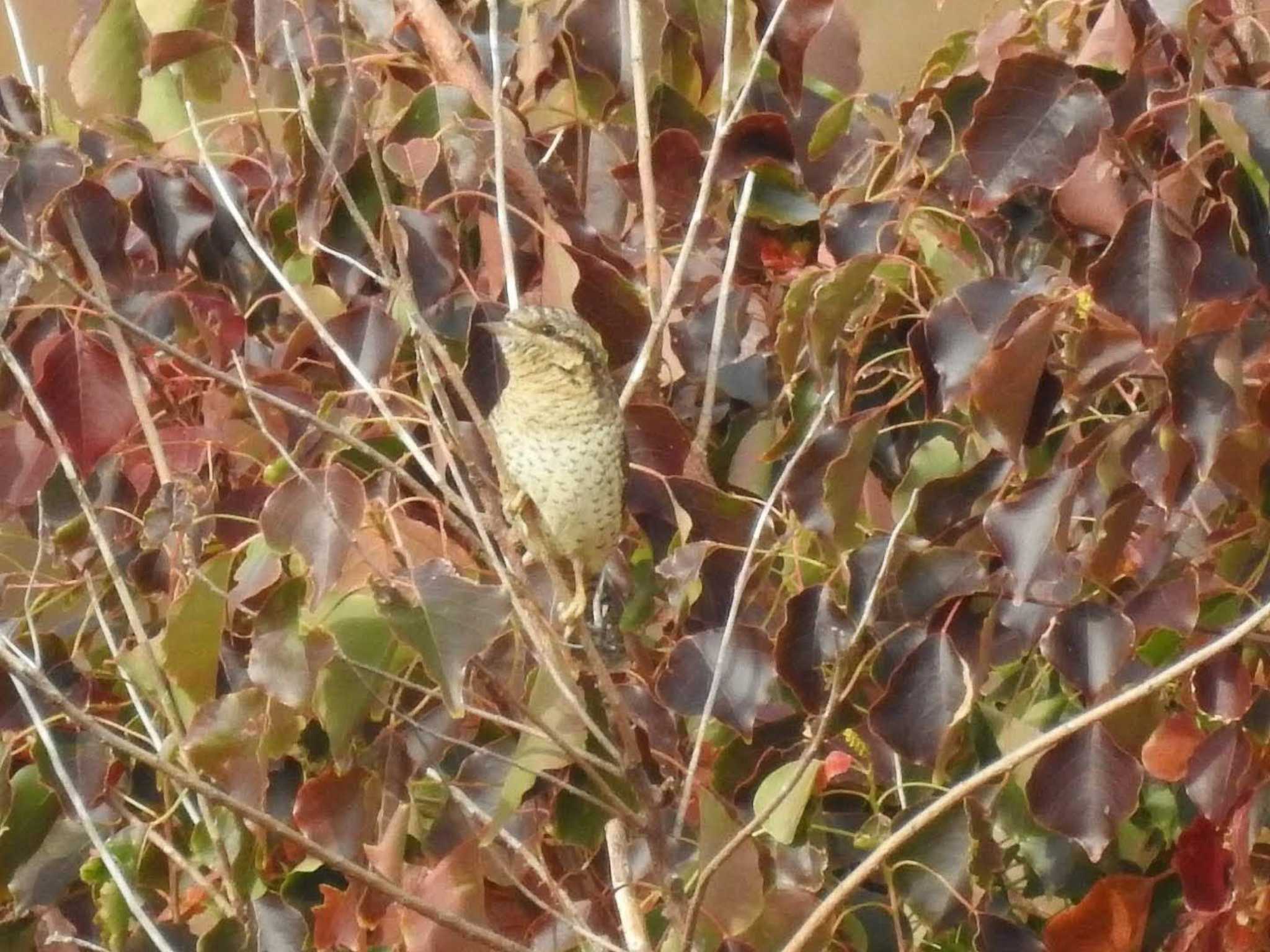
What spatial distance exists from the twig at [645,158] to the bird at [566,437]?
0.62 feet

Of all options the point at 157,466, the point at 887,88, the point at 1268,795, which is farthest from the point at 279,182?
the point at 887,88

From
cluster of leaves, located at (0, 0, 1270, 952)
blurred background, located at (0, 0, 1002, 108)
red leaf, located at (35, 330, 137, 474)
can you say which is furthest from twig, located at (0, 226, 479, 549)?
blurred background, located at (0, 0, 1002, 108)

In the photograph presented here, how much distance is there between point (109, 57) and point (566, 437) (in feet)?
1.95

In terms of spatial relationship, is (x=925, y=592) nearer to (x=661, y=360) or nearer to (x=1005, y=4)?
(x=661, y=360)

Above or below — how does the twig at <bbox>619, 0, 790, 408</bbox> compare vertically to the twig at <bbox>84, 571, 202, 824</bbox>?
above

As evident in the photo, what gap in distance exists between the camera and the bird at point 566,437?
1.70 m

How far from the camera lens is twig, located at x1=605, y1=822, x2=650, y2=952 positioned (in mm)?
1153

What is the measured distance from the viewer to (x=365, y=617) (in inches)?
43.7

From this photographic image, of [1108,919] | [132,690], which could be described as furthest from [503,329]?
[1108,919]

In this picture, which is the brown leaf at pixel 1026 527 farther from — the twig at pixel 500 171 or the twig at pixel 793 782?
the twig at pixel 500 171

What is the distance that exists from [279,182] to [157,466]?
33 centimetres

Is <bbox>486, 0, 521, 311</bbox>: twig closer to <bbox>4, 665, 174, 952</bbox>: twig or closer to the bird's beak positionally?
the bird's beak

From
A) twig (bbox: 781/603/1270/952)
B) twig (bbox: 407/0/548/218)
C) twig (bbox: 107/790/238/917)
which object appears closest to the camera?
twig (bbox: 781/603/1270/952)

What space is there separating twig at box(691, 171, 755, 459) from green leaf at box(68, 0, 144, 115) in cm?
59
